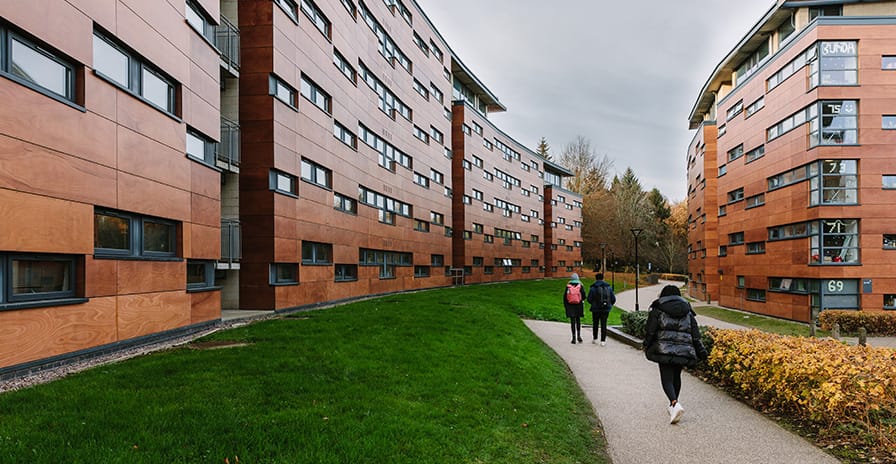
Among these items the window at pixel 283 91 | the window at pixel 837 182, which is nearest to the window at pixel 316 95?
the window at pixel 283 91

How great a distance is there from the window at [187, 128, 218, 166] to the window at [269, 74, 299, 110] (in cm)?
429

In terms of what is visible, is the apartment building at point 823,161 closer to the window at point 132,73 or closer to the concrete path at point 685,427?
the concrete path at point 685,427

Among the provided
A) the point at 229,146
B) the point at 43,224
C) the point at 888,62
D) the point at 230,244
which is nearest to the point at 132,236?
the point at 43,224

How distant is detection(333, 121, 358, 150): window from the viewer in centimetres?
2298

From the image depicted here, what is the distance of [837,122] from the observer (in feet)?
80.7

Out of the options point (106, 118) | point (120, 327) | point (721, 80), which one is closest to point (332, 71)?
point (106, 118)

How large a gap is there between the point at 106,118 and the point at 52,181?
1.91 metres

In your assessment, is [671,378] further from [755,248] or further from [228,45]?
[755,248]

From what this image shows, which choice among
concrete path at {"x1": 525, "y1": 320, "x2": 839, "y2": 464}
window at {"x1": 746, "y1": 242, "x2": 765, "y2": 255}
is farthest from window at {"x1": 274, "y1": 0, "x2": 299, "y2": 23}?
window at {"x1": 746, "y1": 242, "x2": 765, "y2": 255}

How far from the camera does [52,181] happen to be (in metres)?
8.22

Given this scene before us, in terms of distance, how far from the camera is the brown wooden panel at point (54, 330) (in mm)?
7340

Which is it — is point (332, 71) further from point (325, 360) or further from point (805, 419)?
point (805, 419)

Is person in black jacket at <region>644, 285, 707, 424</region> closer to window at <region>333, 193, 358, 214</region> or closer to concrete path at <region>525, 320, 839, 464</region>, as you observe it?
concrete path at <region>525, 320, 839, 464</region>

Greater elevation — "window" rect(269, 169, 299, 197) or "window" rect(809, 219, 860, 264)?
"window" rect(269, 169, 299, 197)
